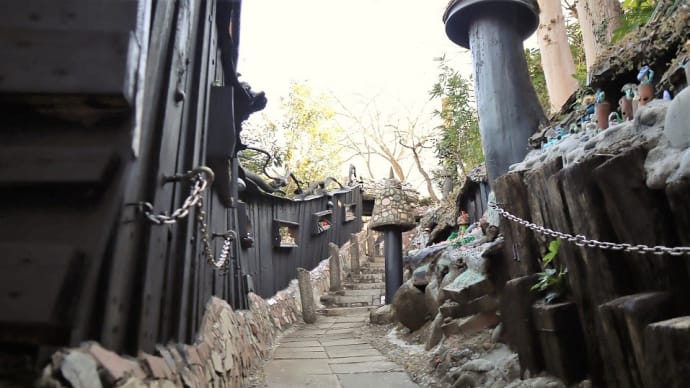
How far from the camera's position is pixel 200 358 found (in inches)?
125

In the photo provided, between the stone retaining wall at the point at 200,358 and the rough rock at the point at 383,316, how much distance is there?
4.84 feet

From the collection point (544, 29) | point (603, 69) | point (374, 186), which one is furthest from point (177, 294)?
point (374, 186)

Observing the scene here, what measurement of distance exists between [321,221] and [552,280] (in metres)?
8.94

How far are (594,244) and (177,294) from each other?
7.65 feet

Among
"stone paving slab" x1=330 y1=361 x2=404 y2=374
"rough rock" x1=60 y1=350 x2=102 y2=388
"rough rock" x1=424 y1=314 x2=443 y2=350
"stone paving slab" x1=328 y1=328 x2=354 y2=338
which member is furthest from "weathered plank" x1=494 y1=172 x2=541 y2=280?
"stone paving slab" x1=328 y1=328 x2=354 y2=338

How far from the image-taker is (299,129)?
1511 cm

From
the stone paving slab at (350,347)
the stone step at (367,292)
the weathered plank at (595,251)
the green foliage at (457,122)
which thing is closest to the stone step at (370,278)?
the stone step at (367,292)

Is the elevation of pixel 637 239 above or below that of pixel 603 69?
below

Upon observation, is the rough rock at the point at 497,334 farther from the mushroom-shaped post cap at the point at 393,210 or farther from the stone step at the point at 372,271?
the stone step at the point at 372,271

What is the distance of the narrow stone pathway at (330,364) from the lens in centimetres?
446

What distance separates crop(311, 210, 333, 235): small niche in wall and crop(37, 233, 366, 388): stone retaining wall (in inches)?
110

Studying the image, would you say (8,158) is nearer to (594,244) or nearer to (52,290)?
(52,290)

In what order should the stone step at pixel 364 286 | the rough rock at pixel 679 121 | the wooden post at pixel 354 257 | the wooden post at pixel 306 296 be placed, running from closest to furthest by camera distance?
1. the rough rock at pixel 679 121
2. the wooden post at pixel 306 296
3. the stone step at pixel 364 286
4. the wooden post at pixel 354 257

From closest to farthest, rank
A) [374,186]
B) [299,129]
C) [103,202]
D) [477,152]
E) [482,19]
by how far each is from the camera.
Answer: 1. [103,202]
2. [482,19]
3. [477,152]
4. [299,129]
5. [374,186]
